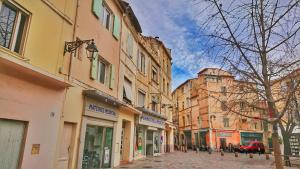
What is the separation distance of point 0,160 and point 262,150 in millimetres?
32540

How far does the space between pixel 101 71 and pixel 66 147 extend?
411cm

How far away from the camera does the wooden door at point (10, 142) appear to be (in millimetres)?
5320

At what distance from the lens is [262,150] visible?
30.4 meters

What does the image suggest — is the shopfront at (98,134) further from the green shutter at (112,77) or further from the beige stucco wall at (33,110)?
the beige stucco wall at (33,110)

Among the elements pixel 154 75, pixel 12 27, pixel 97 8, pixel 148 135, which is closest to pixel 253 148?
pixel 154 75

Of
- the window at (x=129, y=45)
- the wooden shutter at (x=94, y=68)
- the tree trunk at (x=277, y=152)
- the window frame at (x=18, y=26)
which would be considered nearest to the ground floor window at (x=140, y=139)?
the window at (x=129, y=45)

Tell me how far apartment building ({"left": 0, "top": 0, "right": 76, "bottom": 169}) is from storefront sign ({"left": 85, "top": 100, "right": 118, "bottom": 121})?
70.1 inches

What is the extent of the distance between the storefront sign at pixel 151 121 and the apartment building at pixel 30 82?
8921mm

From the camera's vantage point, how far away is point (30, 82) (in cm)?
595

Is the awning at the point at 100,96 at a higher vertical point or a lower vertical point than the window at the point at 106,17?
lower

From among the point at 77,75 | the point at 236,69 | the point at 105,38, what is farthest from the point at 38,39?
the point at 236,69

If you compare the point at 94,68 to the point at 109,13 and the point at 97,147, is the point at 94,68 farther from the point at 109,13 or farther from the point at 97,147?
the point at 109,13

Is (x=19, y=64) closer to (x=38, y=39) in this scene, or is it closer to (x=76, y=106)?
(x=38, y=39)

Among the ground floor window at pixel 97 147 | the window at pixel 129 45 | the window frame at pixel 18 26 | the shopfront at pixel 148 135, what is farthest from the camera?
the shopfront at pixel 148 135
